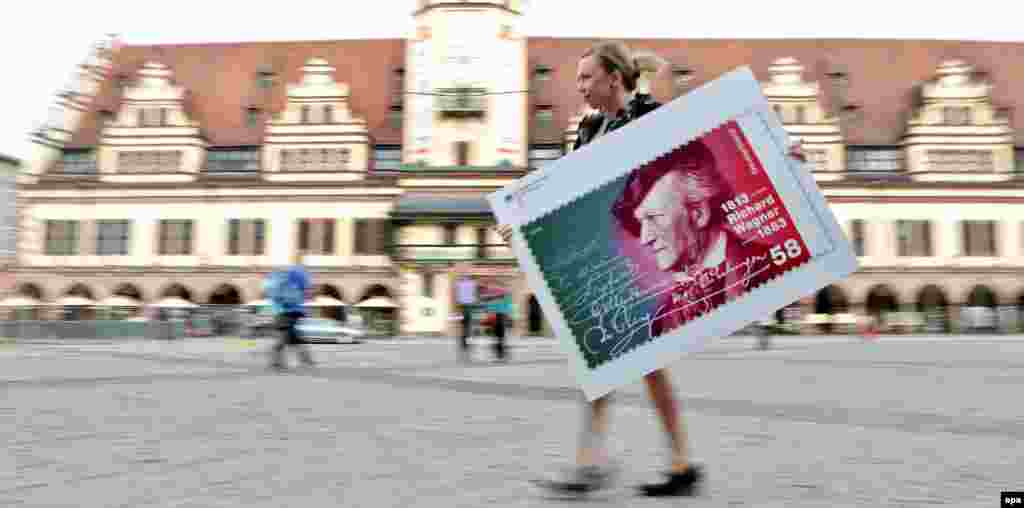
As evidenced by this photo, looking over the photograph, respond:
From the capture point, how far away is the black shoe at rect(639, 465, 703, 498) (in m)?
2.96

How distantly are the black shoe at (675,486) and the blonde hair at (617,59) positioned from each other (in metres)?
1.43

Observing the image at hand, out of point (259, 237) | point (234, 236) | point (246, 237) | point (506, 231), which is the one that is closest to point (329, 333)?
point (259, 237)

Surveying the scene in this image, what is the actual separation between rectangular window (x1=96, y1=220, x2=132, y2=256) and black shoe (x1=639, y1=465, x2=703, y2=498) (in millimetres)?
43553

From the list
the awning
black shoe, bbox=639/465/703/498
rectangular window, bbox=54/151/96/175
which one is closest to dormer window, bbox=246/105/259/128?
rectangular window, bbox=54/151/96/175

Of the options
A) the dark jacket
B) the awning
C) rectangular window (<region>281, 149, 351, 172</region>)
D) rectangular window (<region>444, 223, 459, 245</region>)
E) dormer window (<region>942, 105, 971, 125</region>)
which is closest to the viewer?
the dark jacket

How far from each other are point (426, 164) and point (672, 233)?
122 ft

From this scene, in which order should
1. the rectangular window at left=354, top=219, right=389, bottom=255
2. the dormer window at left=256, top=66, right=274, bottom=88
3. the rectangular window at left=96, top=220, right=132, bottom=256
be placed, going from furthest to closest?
the dormer window at left=256, top=66, right=274, bottom=88, the rectangular window at left=96, top=220, right=132, bottom=256, the rectangular window at left=354, top=219, right=389, bottom=255

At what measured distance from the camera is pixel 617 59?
10.3ft

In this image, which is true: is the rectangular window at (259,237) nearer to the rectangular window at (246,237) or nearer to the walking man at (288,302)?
the rectangular window at (246,237)

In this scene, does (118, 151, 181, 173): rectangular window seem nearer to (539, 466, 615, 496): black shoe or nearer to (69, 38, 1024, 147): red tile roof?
(69, 38, 1024, 147): red tile roof

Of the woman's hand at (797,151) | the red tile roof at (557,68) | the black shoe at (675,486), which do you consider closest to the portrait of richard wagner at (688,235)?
the woman's hand at (797,151)

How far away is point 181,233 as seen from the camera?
137 ft

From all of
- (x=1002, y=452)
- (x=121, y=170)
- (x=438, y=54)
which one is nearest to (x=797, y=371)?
(x=1002, y=452)

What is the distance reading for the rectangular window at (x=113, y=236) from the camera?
138 ft
